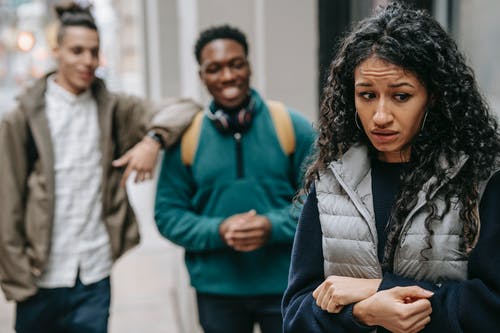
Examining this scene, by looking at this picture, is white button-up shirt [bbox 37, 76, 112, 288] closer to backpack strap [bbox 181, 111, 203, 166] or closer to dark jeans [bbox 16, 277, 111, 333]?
dark jeans [bbox 16, 277, 111, 333]

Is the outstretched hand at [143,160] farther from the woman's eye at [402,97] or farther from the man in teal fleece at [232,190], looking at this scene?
the woman's eye at [402,97]

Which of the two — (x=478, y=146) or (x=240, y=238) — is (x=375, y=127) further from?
(x=240, y=238)

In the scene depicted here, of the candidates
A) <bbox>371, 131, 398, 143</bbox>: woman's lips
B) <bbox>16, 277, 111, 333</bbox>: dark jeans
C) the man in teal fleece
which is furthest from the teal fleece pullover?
<bbox>371, 131, 398, 143</bbox>: woman's lips

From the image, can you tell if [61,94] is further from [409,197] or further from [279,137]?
[409,197]

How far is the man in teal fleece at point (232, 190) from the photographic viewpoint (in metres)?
2.86

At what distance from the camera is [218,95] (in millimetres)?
2891

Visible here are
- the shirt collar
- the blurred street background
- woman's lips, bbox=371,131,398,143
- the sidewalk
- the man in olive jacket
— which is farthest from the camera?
the sidewalk

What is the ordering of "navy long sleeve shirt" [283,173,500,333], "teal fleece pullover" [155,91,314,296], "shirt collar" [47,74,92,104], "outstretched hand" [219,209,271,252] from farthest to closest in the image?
"shirt collar" [47,74,92,104] < "teal fleece pullover" [155,91,314,296] < "outstretched hand" [219,209,271,252] < "navy long sleeve shirt" [283,173,500,333]

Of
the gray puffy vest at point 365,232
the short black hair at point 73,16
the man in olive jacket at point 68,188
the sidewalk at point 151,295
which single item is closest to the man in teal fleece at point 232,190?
the man in olive jacket at point 68,188

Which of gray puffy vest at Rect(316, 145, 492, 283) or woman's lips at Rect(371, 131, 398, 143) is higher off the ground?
woman's lips at Rect(371, 131, 398, 143)

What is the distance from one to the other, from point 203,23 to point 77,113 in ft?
4.38

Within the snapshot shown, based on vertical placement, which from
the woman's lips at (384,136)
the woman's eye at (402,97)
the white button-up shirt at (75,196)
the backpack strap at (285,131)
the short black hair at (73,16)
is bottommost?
the white button-up shirt at (75,196)

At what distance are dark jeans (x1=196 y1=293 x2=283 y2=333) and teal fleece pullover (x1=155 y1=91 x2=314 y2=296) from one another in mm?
50

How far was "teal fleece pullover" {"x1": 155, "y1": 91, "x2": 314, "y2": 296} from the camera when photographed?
285 centimetres
